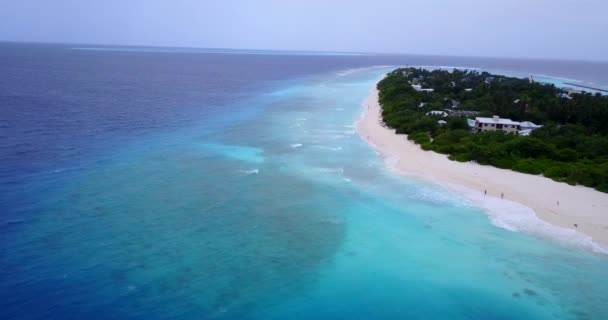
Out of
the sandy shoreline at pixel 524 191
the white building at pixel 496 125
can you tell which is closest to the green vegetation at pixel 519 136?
the sandy shoreline at pixel 524 191

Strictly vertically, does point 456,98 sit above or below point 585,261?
above

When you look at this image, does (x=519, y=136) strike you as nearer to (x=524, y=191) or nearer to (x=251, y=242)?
(x=524, y=191)

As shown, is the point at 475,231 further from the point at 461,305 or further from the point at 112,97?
the point at 112,97

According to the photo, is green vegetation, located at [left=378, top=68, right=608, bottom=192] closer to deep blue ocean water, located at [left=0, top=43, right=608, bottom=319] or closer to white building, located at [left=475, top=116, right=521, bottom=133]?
white building, located at [left=475, top=116, right=521, bottom=133]

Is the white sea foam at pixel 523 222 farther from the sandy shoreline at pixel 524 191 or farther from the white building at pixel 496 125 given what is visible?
the white building at pixel 496 125

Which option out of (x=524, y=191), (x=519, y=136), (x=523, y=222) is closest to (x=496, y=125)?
(x=519, y=136)

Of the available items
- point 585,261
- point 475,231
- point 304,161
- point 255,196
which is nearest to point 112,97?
point 304,161
